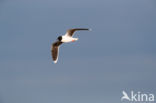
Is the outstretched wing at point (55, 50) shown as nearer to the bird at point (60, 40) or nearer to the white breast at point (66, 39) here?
the bird at point (60, 40)

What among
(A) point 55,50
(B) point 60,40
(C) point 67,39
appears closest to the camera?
(C) point 67,39

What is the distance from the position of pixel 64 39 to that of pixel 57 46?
1377mm

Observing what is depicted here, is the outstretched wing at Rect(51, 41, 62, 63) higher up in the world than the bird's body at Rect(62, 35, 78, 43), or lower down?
higher up

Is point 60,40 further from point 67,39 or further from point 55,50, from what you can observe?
point 55,50

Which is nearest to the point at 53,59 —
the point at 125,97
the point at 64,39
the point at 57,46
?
the point at 57,46

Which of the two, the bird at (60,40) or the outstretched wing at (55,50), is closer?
the bird at (60,40)

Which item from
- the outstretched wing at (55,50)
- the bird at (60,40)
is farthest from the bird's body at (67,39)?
the outstretched wing at (55,50)

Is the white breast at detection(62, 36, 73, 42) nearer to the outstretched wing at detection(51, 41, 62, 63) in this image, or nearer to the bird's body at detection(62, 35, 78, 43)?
the bird's body at detection(62, 35, 78, 43)

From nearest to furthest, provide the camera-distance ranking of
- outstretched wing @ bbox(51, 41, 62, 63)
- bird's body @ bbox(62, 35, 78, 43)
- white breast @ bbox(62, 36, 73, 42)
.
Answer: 1. bird's body @ bbox(62, 35, 78, 43)
2. white breast @ bbox(62, 36, 73, 42)
3. outstretched wing @ bbox(51, 41, 62, 63)

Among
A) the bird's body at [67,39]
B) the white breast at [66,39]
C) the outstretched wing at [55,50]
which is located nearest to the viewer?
the bird's body at [67,39]

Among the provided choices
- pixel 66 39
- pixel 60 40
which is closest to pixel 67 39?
pixel 66 39

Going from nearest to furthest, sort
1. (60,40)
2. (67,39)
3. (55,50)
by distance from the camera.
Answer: (67,39) → (60,40) → (55,50)

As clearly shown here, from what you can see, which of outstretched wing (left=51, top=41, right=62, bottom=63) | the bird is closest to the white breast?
the bird

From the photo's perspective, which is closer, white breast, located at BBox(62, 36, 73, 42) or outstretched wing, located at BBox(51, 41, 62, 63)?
white breast, located at BBox(62, 36, 73, 42)
